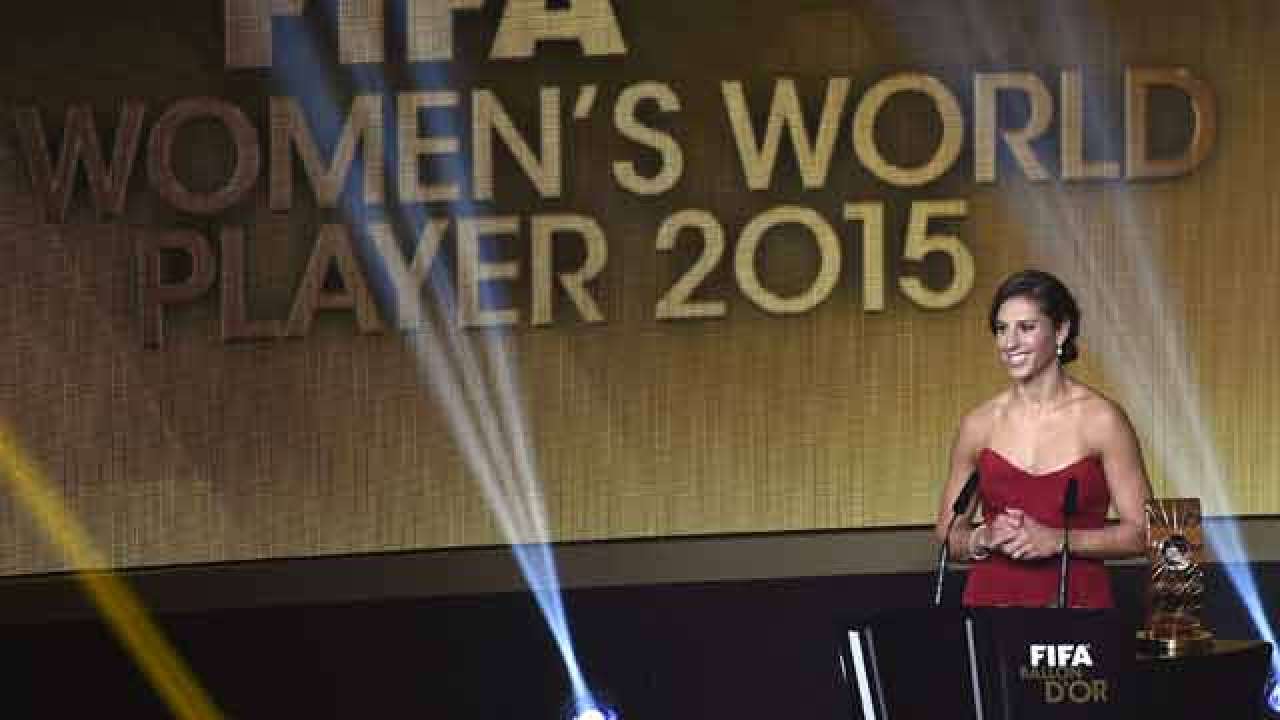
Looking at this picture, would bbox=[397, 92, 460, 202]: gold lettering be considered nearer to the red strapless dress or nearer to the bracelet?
the red strapless dress

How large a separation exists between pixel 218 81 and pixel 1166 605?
9.39 ft

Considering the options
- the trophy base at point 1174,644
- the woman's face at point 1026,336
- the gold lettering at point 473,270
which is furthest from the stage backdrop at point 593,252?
the trophy base at point 1174,644

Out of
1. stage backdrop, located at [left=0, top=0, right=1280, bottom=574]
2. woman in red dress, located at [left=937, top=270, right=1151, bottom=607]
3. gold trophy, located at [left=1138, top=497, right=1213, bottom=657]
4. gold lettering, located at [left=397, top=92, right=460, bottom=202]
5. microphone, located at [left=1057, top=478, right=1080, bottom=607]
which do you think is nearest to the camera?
gold trophy, located at [left=1138, top=497, right=1213, bottom=657]

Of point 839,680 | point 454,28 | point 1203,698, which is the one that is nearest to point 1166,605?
point 1203,698

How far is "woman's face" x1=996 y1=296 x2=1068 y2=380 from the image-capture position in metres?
5.04

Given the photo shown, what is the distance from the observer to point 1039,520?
16.7ft

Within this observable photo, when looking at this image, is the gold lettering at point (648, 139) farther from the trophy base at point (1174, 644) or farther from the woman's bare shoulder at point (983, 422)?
the trophy base at point (1174, 644)

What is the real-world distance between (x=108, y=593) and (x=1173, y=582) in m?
2.71

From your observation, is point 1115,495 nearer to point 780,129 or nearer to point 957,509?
point 957,509

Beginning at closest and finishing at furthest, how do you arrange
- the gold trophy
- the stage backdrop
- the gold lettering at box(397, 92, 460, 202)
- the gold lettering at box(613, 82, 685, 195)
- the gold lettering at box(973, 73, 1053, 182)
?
the gold trophy < the stage backdrop < the gold lettering at box(397, 92, 460, 202) < the gold lettering at box(613, 82, 685, 195) < the gold lettering at box(973, 73, 1053, 182)

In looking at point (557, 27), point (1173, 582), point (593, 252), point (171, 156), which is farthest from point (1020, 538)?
point (171, 156)

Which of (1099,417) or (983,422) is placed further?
(983,422)

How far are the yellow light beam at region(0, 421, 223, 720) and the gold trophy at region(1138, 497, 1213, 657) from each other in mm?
2456

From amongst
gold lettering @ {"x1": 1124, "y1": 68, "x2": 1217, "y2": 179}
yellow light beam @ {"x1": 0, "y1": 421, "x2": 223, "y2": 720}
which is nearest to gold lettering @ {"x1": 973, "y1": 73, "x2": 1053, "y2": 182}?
gold lettering @ {"x1": 1124, "y1": 68, "x2": 1217, "y2": 179}
